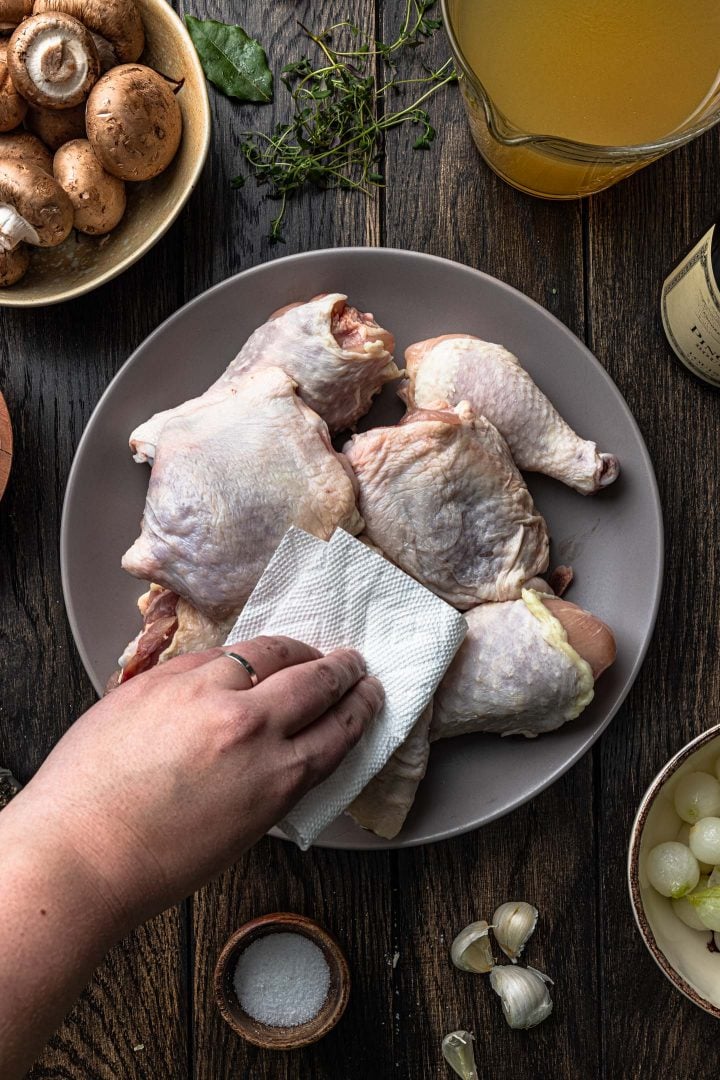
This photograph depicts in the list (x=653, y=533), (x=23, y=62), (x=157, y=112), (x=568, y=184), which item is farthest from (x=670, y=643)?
(x=23, y=62)

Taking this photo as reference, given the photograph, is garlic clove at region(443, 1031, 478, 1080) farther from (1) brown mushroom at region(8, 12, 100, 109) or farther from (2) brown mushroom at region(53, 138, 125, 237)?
(1) brown mushroom at region(8, 12, 100, 109)

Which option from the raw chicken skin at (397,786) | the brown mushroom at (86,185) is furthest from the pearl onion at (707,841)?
the brown mushroom at (86,185)

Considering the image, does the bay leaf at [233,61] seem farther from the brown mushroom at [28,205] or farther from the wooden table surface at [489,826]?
the brown mushroom at [28,205]

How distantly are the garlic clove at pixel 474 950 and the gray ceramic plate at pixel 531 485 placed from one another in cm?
21

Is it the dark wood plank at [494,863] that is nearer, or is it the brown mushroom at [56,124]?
the brown mushroom at [56,124]

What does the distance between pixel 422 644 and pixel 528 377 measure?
43cm

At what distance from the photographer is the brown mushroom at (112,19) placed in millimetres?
1279

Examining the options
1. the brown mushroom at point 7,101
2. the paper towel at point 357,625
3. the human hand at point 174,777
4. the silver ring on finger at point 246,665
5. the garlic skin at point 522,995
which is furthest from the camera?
the garlic skin at point 522,995

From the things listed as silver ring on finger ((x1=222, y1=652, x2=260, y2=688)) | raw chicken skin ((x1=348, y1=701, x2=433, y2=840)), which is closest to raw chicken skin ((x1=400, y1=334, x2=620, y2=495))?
raw chicken skin ((x1=348, y1=701, x2=433, y2=840))

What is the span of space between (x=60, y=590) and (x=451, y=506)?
2.14ft

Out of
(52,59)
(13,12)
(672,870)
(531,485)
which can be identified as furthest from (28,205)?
(672,870)

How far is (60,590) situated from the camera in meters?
1.46

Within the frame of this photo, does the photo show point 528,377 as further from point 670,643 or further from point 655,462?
point 670,643

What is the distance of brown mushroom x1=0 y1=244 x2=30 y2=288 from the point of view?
1.30 m
